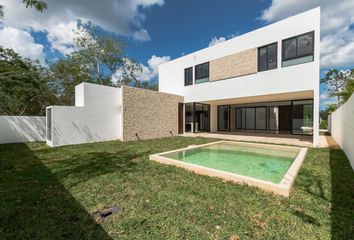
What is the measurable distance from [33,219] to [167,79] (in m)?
15.6

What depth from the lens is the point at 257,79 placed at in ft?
36.3

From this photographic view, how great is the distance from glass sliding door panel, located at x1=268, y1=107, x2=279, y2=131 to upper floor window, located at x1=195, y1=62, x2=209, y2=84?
877cm

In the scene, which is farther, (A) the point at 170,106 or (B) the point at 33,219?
(A) the point at 170,106

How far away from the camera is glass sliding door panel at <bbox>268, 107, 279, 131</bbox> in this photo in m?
18.0

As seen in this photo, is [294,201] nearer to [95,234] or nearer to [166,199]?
[166,199]

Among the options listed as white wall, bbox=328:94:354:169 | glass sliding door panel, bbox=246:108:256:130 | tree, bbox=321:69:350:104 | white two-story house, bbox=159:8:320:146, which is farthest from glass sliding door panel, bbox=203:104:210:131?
tree, bbox=321:69:350:104

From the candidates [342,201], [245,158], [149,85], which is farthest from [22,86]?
[149,85]

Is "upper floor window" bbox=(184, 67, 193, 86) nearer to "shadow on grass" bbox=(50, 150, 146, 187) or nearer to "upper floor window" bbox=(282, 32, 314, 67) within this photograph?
"upper floor window" bbox=(282, 32, 314, 67)

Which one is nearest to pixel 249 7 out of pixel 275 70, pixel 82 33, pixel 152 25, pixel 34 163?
pixel 275 70

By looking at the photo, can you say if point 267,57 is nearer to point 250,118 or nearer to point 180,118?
point 180,118

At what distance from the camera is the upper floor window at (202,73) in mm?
14008

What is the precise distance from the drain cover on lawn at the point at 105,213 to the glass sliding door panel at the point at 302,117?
14.5 metres

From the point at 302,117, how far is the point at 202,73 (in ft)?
27.6

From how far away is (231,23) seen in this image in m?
15.2
